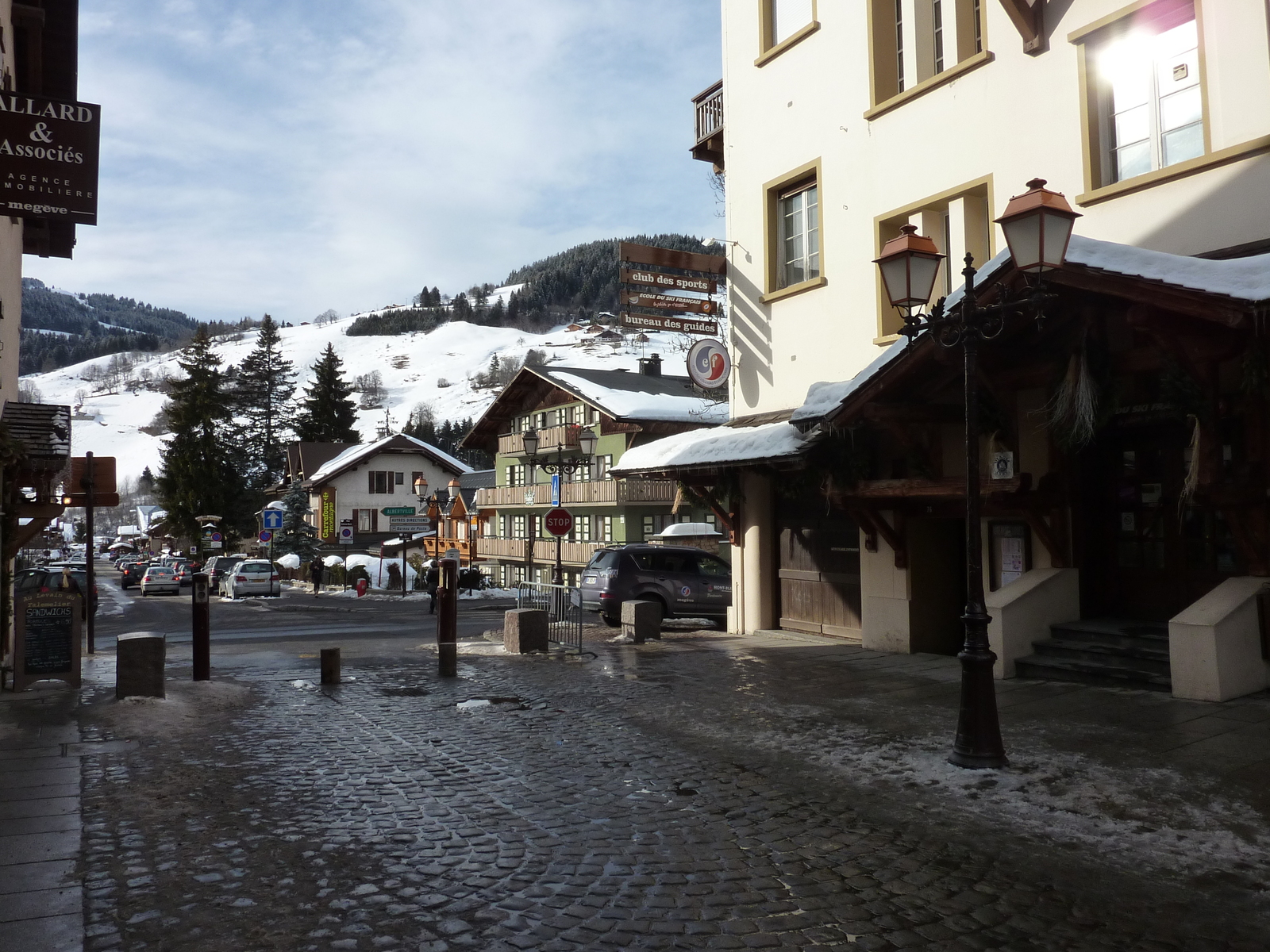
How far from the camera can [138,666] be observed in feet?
35.3

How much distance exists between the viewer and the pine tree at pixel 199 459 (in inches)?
2472

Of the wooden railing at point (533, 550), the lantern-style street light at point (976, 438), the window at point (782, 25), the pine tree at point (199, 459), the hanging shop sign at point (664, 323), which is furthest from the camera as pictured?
the pine tree at point (199, 459)

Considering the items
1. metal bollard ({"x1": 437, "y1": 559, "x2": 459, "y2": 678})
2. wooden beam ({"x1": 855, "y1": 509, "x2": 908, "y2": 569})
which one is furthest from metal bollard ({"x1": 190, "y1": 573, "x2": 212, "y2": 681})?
wooden beam ({"x1": 855, "y1": 509, "x2": 908, "y2": 569})

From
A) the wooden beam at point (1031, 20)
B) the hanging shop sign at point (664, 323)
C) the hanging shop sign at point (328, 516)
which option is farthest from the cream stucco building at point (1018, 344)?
the hanging shop sign at point (328, 516)

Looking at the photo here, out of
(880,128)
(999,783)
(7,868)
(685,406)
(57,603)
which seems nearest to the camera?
(7,868)

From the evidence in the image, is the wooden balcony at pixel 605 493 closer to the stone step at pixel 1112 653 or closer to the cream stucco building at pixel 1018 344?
the cream stucco building at pixel 1018 344

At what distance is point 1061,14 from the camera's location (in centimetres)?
1177

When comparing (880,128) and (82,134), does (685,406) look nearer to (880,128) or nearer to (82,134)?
(880,128)

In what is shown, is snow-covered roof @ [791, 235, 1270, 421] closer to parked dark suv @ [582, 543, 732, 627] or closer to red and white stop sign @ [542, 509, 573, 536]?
red and white stop sign @ [542, 509, 573, 536]

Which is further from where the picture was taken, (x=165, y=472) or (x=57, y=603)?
(x=165, y=472)

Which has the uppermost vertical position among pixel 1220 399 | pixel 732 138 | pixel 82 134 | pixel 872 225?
pixel 732 138

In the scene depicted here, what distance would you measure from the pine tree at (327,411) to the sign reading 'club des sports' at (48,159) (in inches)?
3053

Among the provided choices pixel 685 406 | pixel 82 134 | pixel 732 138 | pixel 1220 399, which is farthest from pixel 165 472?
pixel 1220 399

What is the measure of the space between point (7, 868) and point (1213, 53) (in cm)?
1230
